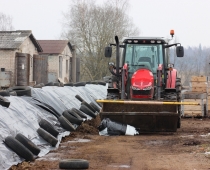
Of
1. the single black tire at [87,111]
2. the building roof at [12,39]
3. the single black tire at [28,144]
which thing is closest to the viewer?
the single black tire at [28,144]

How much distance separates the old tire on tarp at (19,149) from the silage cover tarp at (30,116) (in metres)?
0.08

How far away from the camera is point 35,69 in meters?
43.4

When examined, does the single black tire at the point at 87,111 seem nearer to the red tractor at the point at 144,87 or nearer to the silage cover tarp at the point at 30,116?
the silage cover tarp at the point at 30,116

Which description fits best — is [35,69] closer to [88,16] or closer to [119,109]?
[88,16]

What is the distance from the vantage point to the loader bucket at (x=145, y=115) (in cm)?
1441

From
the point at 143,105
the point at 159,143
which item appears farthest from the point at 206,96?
the point at 159,143

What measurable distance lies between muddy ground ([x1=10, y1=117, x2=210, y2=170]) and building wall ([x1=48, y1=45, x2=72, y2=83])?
1461 inches

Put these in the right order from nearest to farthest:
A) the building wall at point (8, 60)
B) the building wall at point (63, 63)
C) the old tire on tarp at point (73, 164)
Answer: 1. the old tire on tarp at point (73, 164)
2. the building wall at point (8, 60)
3. the building wall at point (63, 63)

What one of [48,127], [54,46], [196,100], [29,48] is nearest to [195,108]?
[196,100]

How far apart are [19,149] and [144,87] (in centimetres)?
611

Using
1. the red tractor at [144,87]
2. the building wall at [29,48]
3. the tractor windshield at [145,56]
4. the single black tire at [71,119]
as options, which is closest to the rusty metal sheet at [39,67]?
the building wall at [29,48]

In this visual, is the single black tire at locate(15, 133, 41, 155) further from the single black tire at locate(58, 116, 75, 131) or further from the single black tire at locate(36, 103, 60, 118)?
the single black tire at locate(36, 103, 60, 118)

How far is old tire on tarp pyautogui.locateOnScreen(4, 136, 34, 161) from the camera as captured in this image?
9.77 metres

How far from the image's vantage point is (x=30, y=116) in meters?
12.9
